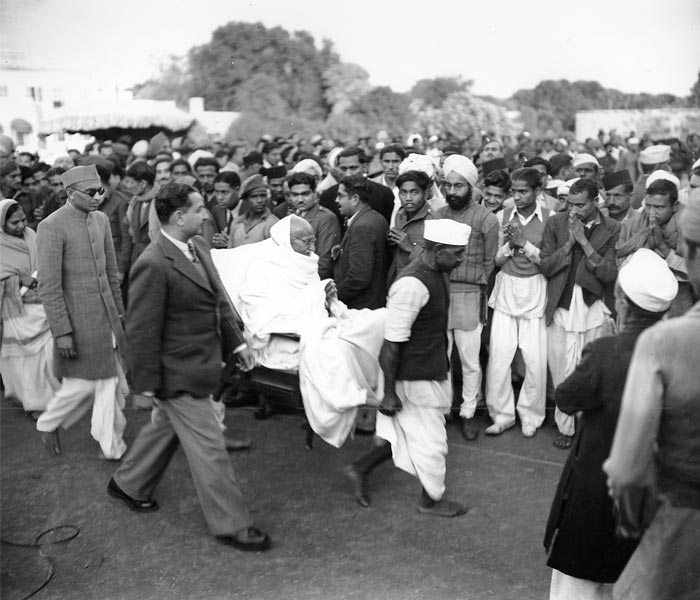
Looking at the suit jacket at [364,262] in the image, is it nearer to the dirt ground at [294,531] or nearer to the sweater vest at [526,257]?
the sweater vest at [526,257]

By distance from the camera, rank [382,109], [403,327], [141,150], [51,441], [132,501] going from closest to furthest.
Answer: [403,327], [132,501], [51,441], [141,150], [382,109]

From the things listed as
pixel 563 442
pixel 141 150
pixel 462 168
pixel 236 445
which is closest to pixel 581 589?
pixel 563 442

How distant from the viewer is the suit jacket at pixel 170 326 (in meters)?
4.57

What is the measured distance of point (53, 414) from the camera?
19.1ft

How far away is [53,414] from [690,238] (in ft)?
15.1

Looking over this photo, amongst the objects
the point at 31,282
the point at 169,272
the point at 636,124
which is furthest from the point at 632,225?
the point at 636,124

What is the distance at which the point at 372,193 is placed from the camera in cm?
707

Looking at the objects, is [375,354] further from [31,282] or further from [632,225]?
[31,282]

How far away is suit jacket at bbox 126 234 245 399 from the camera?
4.57 m

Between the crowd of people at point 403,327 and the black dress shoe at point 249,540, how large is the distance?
0.5 inches

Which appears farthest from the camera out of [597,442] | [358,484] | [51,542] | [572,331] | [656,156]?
[656,156]

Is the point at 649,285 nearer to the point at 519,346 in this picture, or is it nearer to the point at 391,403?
the point at 391,403

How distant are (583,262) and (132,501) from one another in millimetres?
3601

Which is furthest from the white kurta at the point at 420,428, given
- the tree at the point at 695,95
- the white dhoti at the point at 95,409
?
the tree at the point at 695,95
